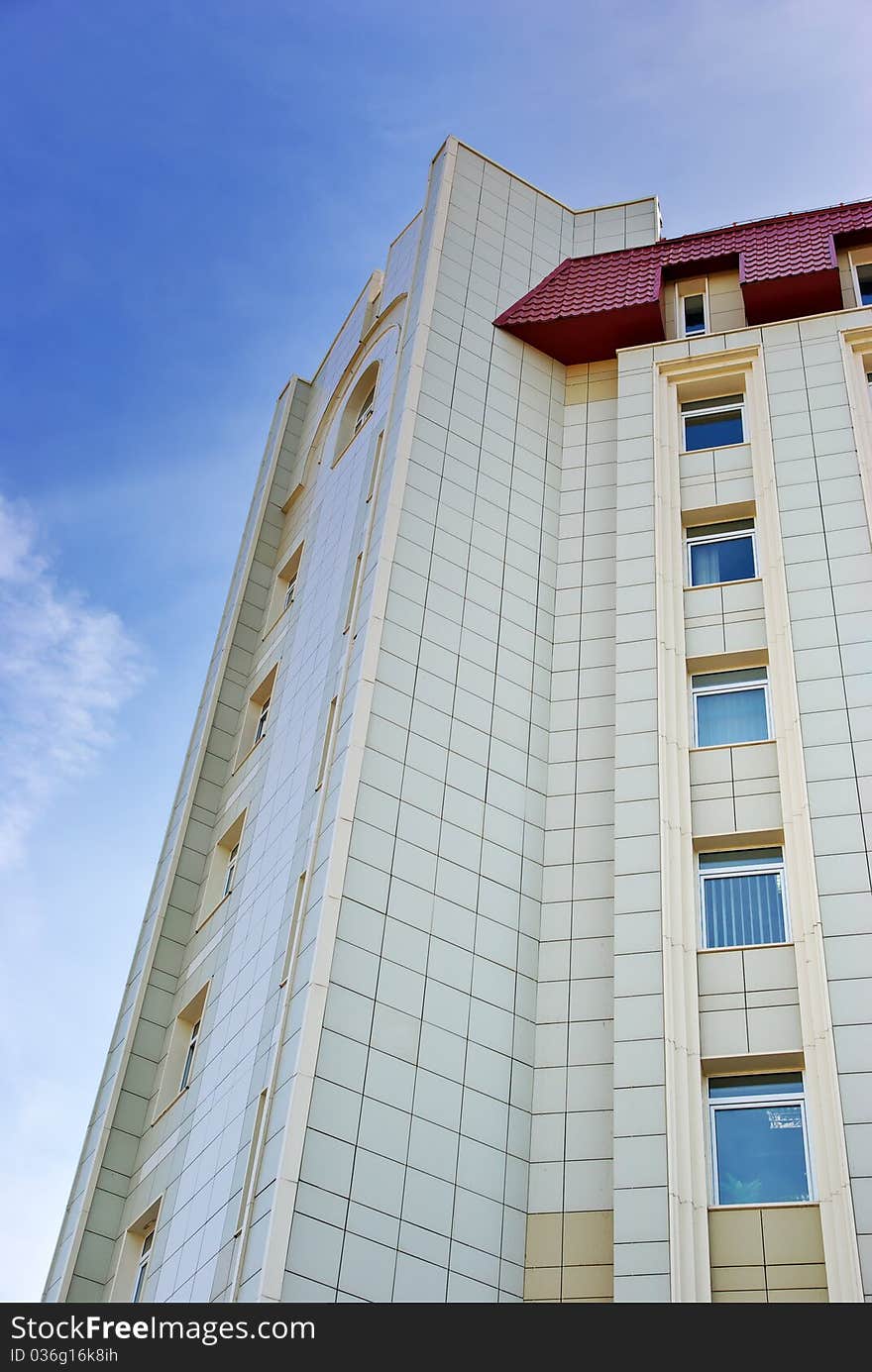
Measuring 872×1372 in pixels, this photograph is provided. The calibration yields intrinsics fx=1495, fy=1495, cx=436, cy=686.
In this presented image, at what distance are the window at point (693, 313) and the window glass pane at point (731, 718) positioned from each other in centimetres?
1013

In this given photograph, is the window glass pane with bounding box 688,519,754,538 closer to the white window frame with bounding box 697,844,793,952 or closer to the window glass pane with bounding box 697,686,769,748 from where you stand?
the window glass pane with bounding box 697,686,769,748

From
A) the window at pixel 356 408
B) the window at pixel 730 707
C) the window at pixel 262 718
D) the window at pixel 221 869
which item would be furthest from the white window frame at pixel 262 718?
the window at pixel 730 707

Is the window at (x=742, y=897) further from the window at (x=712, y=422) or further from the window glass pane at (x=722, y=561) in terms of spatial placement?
the window at (x=712, y=422)

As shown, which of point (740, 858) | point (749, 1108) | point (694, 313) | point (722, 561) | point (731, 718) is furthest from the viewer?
point (694, 313)

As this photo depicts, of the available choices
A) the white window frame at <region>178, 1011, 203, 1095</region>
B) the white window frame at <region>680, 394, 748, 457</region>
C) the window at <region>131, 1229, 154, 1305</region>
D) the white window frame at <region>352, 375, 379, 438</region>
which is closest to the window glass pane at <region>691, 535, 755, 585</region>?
the white window frame at <region>680, 394, 748, 457</region>

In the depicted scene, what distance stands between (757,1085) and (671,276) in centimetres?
1850

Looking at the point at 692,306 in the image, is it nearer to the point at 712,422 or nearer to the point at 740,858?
the point at 712,422

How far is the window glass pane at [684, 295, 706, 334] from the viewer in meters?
31.0

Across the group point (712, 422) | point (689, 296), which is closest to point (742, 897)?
point (712, 422)

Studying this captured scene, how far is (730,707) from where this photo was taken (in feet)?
78.6

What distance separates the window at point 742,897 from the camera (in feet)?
68.2

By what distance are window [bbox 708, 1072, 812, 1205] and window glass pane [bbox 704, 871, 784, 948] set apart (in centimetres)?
205
